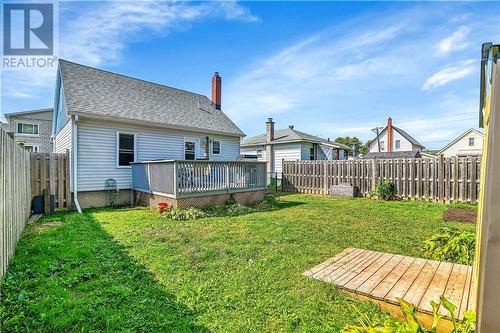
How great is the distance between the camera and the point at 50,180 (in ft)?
27.8

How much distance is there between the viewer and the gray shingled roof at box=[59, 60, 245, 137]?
10.1 meters

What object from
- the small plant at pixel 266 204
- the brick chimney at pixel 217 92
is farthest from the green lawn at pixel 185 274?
the brick chimney at pixel 217 92

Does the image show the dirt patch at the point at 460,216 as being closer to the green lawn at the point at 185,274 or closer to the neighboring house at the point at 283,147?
the green lawn at the point at 185,274

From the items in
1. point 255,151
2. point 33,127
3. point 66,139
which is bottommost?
point 66,139

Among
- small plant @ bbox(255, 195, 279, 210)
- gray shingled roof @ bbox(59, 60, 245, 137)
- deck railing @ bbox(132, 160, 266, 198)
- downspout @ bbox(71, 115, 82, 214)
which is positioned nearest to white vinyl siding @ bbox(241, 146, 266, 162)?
gray shingled roof @ bbox(59, 60, 245, 137)

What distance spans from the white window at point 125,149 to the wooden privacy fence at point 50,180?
1892 mm

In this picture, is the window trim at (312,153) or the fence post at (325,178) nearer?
the fence post at (325,178)

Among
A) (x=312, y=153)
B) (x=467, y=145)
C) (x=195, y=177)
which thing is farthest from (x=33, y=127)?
(x=467, y=145)

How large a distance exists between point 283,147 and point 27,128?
997 inches

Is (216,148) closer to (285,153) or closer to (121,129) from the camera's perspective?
(121,129)

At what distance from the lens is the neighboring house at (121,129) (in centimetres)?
952

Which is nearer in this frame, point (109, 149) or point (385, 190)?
point (109, 149)

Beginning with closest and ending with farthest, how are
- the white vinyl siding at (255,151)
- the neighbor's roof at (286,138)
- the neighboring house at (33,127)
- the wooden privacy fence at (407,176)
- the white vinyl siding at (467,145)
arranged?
the wooden privacy fence at (407,176)
the neighbor's roof at (286,138)
the white vinyl siding at (255,151)
the neighboring house at (33,127)
the white vinyl siding at (467,145)

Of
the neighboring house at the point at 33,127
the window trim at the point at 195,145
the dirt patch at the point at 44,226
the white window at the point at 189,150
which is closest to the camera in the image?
the dirt patch at the point at 44,226
